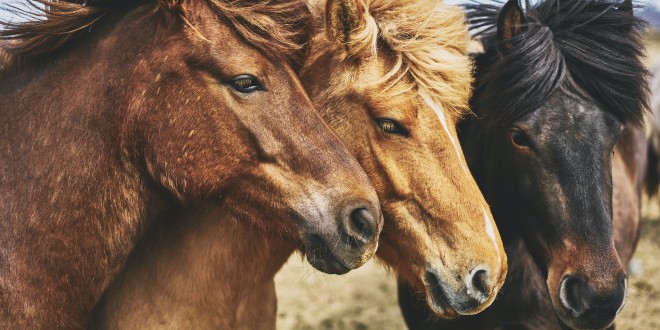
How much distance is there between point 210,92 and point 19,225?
1012 millimetres

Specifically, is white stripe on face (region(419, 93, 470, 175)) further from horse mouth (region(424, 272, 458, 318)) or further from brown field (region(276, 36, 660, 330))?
brown field (region(276, 36, 660, 330))

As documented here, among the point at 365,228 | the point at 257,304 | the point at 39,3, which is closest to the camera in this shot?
the point at 365,228

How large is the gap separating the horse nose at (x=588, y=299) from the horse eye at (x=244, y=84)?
1.76 meters

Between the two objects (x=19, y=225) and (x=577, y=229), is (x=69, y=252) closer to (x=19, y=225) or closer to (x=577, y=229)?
(x=19, y=225)

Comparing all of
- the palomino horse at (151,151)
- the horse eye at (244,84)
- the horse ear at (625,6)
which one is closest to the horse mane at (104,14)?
the palomino horse at (151,151)

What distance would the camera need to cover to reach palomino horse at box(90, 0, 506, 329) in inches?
129

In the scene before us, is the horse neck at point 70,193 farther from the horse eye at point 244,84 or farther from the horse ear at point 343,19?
the horse ear at point 343,19

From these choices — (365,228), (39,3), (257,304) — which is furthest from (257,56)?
(257,304)

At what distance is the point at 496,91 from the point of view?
3959 mm

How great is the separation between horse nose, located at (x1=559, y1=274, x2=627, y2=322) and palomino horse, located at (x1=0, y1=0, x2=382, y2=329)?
43.3 inches

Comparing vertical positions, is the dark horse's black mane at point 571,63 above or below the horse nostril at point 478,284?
above

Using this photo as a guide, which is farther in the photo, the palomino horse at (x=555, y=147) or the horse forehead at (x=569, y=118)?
the horse forehead at (x=569, y=118)

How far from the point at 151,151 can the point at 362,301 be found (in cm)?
504

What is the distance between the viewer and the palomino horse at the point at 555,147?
349 cm
